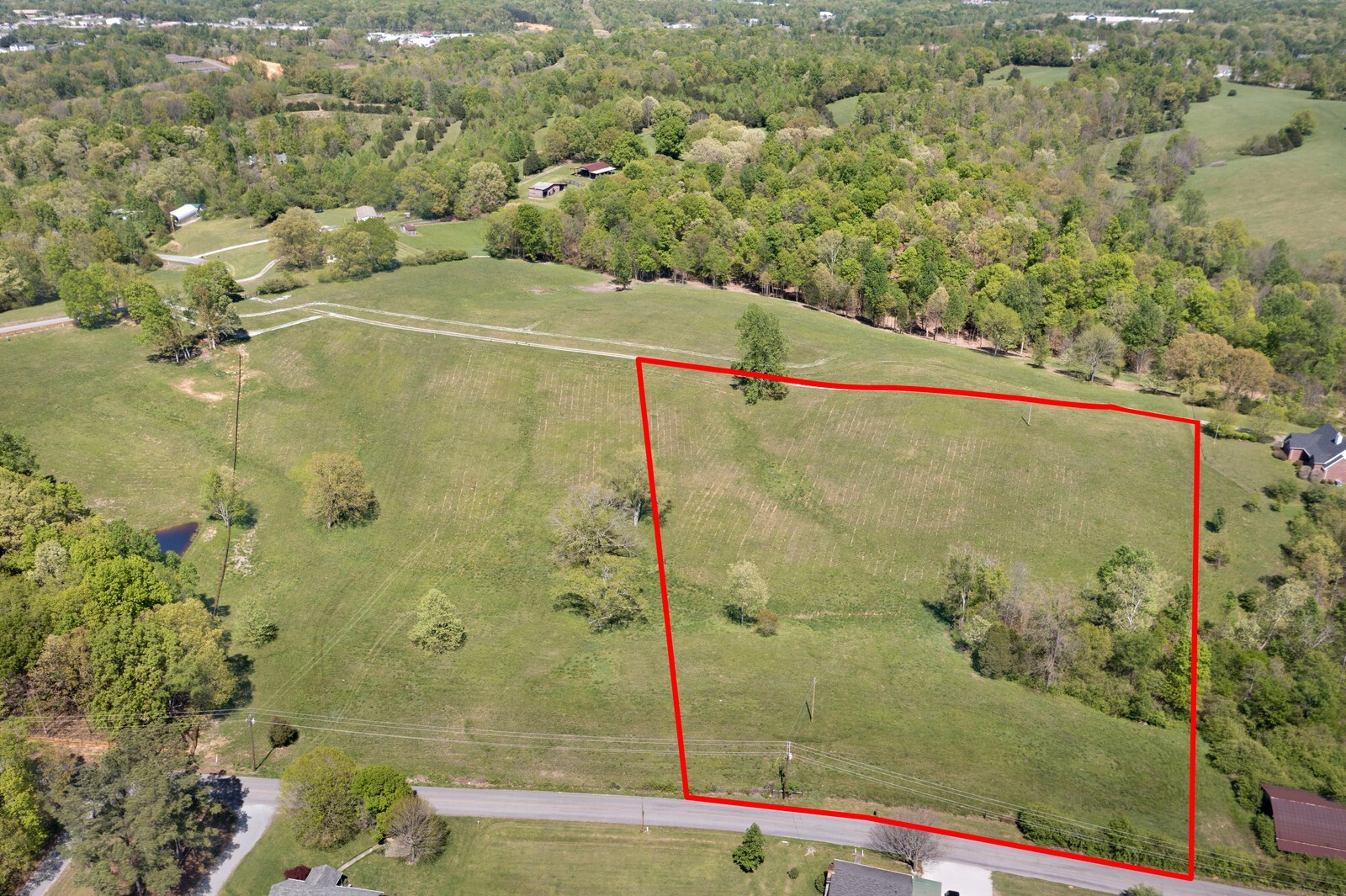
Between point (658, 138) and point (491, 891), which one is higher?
point (658, 138)

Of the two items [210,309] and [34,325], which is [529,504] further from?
[34,325]

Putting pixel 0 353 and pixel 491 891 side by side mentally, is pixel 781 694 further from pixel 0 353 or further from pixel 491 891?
pixel 0 353

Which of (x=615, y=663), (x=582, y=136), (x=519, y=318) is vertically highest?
(x=582, y=136)

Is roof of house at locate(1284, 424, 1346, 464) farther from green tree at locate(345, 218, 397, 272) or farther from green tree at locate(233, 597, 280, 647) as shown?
green tree at locate(345, 218, 397, 272)

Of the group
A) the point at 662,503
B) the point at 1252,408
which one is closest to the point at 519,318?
the point at 662,503

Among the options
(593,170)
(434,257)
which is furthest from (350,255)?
(593,170)

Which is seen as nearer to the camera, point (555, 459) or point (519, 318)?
point (555, 459)
